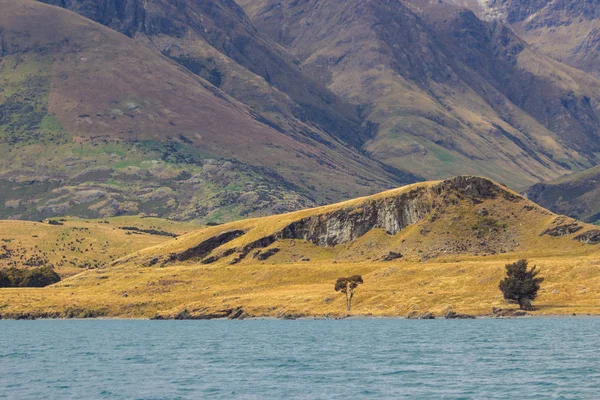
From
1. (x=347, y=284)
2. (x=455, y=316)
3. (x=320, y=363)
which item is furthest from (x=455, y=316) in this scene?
(x=320, y=363)

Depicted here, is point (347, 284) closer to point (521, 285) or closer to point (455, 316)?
point (455, 316)

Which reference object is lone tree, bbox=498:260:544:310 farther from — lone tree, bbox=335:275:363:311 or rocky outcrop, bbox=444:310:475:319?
lone tree, bbox=335:275:363:311

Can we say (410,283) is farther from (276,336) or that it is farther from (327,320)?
(276,336)

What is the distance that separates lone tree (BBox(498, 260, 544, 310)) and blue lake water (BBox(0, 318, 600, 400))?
1561cm

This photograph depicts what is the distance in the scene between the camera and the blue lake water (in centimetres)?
7106

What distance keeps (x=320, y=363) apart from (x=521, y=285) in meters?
84.1

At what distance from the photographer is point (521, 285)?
165 meters

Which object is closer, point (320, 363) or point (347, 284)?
point (320, 363)

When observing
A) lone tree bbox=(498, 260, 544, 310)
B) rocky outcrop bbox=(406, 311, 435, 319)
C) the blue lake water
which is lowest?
the blue lake water

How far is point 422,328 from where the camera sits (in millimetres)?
141750

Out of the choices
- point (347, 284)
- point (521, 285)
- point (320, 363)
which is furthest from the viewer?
point (347, 284)

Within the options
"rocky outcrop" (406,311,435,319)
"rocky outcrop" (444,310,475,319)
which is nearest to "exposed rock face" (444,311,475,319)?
"rocky outcrop" (444,310,475,319)

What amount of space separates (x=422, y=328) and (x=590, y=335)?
33009 mm

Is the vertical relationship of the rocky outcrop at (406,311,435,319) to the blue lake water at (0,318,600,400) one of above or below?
above
